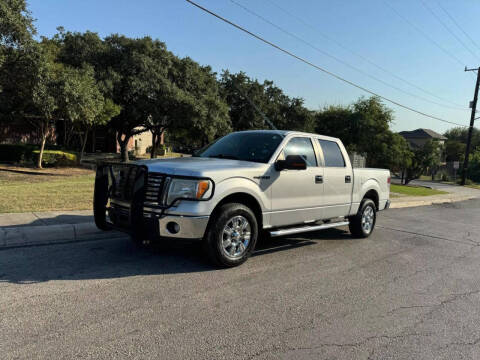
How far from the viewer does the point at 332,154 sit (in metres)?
6.95

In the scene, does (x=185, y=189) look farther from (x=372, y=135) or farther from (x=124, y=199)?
(x=372, y=135)

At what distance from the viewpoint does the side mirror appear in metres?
5.43

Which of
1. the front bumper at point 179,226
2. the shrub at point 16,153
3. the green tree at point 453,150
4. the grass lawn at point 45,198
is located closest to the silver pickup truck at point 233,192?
the front bumper at point 179,226

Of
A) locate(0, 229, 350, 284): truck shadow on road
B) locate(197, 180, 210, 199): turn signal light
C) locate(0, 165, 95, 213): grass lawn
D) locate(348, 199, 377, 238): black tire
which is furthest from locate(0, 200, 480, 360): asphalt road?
locate(0, 165, 95, 213): grass lawn

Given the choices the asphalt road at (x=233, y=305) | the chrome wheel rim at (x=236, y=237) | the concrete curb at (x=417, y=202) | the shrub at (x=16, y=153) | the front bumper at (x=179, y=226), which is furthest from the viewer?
the shrub at (x=16, y=153)

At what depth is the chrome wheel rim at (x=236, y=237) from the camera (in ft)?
16.4

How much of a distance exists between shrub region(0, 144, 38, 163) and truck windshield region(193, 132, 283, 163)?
17419 mm

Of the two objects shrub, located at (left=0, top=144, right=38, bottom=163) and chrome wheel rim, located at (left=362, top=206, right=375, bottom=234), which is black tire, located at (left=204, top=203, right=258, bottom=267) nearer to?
chrome wheel rim, located at (left=362, top=206, right=375, bottom=234)

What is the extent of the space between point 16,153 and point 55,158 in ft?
9.10

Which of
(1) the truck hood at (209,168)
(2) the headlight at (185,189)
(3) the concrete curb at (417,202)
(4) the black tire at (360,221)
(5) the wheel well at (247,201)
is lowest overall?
(3) the concrete curb at (417,202)

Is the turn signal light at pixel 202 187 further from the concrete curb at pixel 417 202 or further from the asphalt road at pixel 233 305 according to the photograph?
the concrete curb at pixel 417 202

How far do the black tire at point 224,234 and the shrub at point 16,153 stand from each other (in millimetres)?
18908

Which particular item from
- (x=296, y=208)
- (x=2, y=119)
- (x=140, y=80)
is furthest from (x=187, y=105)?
(x=296, y=208)

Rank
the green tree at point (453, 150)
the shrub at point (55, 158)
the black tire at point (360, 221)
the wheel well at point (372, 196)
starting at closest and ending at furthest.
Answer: the black tire at point (360, 221) → the wheel well at point (372, 196) → the shrub at point (55, 158) → the green tree at point (453, 150)
